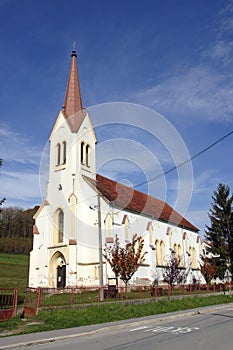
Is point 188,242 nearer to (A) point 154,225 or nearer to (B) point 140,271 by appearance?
(A) point 154,225

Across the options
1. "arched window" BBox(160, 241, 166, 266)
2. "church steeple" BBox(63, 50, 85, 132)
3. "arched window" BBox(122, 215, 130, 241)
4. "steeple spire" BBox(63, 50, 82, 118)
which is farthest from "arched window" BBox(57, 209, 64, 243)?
"arched window" BBox(160, 241, 166, 266)

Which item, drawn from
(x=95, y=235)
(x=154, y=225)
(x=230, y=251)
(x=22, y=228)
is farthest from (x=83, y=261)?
(x=22, y=228)

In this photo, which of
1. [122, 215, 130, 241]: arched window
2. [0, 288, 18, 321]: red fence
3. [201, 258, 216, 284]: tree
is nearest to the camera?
[0, 288, 18, 321]: red fence

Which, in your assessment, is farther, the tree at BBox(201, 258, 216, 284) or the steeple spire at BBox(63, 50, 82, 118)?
the steeple spire at BBox(63, 50, 82, 118)

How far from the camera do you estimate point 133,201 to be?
39.3 metres

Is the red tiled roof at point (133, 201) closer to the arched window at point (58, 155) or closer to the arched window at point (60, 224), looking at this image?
the arched window at point (58, 155)

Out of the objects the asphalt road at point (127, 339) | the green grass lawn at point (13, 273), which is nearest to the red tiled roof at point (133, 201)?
the green grass lawn at point (13, 273)

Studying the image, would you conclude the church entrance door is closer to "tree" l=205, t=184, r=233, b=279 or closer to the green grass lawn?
the green grass lawn

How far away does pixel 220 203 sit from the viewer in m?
41.5

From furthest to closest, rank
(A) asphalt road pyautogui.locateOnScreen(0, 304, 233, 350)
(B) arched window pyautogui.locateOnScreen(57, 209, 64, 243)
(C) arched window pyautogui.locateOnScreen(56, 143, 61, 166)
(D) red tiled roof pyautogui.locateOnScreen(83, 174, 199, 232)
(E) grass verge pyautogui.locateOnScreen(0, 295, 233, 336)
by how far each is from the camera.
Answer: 1. (C) arched window pyautogui.locateOnScreen(56, 143, 61, 166)
2. (D) red tiled roof pyautogui.locateOnScreen(83, 174, 199, 232)
3. (B) arched window pyautogui.locateOnScreen(57, 209, 64, 243)
4. (E) grass verge pyautogui.locateOnScreen(0, 295, 233, 336)
5. (A) asphalt road pyautogui.locateOnScreen(0, 304, 233, 350)

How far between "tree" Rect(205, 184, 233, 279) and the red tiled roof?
583 centimetres

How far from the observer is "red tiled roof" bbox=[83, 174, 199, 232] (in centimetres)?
3456

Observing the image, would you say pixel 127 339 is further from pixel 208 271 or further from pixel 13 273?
pixel 13 273

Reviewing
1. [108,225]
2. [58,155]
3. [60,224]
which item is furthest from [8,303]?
[58,155]
